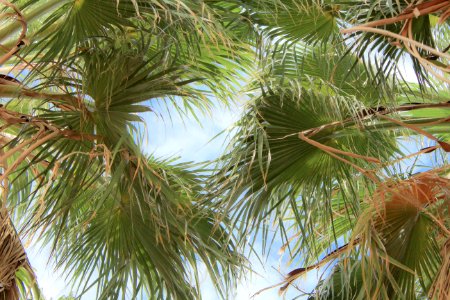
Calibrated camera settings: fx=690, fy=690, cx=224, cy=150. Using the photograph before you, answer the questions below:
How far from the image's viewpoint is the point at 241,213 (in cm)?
279

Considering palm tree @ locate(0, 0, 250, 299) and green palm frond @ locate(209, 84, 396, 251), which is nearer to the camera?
palm tree @ locate(0, 0, 250, 299)

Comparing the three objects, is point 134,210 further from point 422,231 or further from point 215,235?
point 422,231

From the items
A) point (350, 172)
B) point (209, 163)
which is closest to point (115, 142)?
point (209, 163)

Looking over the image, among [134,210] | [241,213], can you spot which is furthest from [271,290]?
[134,210]

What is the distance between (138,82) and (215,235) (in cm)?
81

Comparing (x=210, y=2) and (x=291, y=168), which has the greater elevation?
(x=210, y=2)

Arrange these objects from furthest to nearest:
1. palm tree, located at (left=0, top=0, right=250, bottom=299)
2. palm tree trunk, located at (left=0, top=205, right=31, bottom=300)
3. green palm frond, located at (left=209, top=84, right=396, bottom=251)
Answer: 1. palm tree trunk, located at (left=0, top=205, right=31, bottom=300)
2. green palm frond, located at (left=209, top=84, right=396, bottom=251)
3. palm tree, located at (left=0, top=0, right=250, bottom=299)

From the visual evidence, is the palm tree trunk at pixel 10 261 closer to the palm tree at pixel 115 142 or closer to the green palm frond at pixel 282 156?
the palm tree at pixel 115 142

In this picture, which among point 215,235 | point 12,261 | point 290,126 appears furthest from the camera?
point 12,261

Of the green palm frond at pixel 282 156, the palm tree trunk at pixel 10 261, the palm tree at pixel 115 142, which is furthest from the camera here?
the palm tree trunk at pixel 10 261

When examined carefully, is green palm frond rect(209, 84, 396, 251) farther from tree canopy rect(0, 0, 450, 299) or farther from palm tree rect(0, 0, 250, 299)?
palm tree rect(0, 0, 250, 299)

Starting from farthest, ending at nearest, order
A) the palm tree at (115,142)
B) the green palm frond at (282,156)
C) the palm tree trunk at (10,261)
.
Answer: the palm tree trunk at (10,261) → the green palm frond at (282,156) → the palm tree at (115,142)

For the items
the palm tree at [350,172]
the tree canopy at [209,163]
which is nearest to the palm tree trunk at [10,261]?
the tree canopy at [209,163]

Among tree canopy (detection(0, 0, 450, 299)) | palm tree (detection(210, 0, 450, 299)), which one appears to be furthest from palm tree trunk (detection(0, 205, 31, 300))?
palm tree (detection(210, 0, 450, 299))
